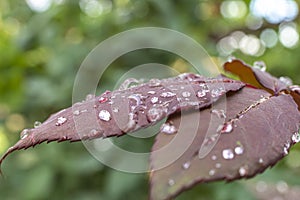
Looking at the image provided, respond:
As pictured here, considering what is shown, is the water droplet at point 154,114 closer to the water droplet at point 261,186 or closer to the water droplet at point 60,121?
the water droplet at point 60,121

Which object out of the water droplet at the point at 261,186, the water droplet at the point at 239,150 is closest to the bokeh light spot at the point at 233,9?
the water droplet at the point at 261,186

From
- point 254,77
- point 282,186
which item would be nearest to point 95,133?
point 254,77

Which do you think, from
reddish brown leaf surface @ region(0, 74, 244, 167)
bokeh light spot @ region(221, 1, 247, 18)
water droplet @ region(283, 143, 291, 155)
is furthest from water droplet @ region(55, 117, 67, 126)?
bokeh light spot @ region(221, 1, 247, 18)

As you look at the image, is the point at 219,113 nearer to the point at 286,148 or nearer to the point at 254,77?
the point at 286,148

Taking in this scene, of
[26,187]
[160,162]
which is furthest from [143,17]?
[160,162]

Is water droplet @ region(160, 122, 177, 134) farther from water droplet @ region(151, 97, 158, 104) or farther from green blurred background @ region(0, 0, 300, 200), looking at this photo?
green blurred background @ region(0, 0, 300, 200)

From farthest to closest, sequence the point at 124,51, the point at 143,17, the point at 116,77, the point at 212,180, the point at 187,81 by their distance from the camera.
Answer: the point at 143,17 < the point at 124,51 < the point at 116,77 < the point at 187,81 < the point at 212,180

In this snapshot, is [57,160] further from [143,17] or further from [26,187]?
[143,17]
